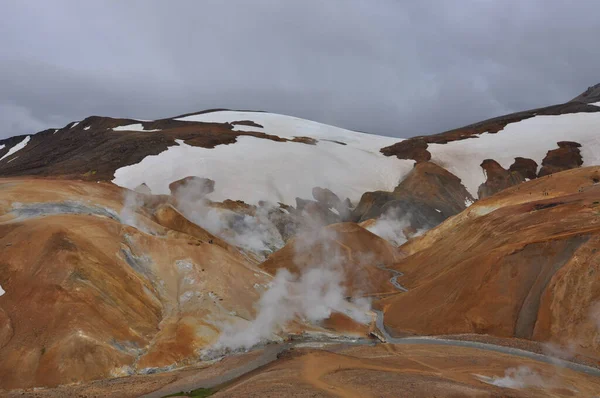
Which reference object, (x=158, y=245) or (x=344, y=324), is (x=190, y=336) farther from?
(x=344, y=324)

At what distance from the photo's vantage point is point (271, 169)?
7625cm

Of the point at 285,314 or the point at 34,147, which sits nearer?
the point at 285,314

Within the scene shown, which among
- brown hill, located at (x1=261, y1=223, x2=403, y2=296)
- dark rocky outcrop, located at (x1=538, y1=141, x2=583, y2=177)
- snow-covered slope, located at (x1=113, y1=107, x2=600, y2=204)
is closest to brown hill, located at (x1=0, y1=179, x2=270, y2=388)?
brown hill, located at (x1=261, y1=223, x2=403, y2=296)

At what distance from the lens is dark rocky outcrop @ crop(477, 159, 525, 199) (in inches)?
3361

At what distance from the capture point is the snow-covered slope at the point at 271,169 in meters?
67.1

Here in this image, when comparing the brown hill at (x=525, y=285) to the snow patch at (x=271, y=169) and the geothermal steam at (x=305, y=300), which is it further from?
the snow patch at (x=271, y=169)

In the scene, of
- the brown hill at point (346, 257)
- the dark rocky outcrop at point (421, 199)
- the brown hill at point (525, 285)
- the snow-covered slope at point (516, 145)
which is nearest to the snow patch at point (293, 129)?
the snow-covered slope at point (516, 145)

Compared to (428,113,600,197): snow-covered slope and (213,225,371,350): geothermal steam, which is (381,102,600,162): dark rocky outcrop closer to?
(428,113,600,197): snow-covered slope

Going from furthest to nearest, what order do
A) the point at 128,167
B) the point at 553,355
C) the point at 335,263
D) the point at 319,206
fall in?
1. the point at 319,206
2. the point at 128,167
3. the point at 335,263
4. the point at 553,355

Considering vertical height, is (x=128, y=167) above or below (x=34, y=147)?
below

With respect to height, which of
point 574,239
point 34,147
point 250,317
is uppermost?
point 34,147

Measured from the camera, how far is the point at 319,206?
7338 cm

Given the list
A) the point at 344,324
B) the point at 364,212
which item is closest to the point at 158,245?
the point at 344,324

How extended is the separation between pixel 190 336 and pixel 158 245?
8.76 metres
